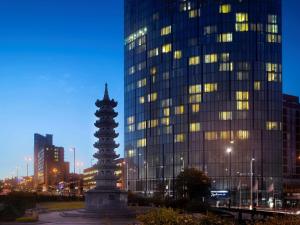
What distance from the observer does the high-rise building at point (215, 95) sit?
160500 millimetres

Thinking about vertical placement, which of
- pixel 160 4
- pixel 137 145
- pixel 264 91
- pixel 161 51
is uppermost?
pixel 160 4

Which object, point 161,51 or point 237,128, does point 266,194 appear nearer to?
point 237,128

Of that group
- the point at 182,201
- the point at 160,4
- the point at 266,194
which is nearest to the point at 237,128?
the point at 266,194

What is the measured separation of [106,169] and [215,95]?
84206 mm

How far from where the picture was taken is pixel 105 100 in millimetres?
86688

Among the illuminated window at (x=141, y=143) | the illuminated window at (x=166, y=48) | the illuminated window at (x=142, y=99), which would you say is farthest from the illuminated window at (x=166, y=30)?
the illuminated window at (x=141, y=143)

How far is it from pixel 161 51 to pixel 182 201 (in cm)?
9370

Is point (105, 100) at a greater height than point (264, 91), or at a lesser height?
lesser

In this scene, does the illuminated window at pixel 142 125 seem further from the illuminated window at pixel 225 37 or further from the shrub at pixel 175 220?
the shrub at pixel 175 220

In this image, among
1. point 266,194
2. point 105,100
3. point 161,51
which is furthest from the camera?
point 161,51

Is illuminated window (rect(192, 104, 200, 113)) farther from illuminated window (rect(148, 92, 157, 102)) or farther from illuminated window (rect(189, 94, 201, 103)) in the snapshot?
illuminated window (rect(148, 92, 157, 102))

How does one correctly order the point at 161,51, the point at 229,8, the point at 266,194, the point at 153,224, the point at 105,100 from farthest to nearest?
the point at 161,51 < the point at 229,8 < the point at 266,194 < the point at 105,100 < the point at 153,224

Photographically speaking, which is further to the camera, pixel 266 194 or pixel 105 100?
pixel 266 194

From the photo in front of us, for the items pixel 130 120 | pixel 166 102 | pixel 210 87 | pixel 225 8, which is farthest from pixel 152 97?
pixel 225 8
